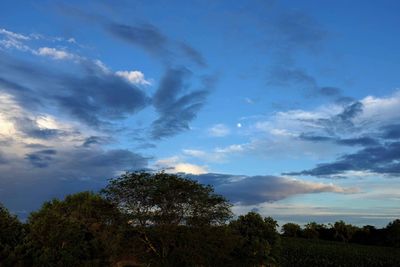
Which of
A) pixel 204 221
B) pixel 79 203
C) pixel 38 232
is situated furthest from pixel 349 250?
pixel 38 232

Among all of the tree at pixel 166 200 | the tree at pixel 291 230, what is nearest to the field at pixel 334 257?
the tree at pixel 166 200

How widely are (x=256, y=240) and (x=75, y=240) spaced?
28.5 m

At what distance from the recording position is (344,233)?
15862 centimetres

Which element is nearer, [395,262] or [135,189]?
[135,189]

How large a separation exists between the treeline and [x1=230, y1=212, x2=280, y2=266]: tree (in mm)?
79242

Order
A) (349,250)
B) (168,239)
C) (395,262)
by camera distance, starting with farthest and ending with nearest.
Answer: (349,250) → (395,262) → (168,239)

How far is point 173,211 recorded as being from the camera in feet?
164

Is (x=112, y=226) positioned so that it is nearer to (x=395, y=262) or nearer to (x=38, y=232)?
→ (x=38, y=232)

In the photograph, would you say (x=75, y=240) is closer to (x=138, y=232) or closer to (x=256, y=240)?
(x=138, y=232)

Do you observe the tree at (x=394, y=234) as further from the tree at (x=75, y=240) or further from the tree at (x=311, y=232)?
the tree at (x=75, y=240)

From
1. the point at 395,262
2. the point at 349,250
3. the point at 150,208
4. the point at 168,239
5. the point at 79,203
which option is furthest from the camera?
the point at 349,250

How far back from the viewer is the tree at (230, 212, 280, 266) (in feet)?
223

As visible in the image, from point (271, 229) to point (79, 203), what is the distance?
34.1 m

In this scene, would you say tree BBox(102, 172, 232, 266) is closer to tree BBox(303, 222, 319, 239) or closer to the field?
the field
